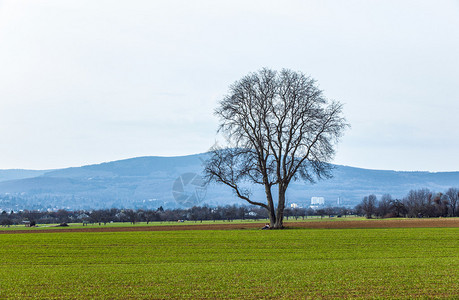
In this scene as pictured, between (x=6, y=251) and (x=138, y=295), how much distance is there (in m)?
20.0

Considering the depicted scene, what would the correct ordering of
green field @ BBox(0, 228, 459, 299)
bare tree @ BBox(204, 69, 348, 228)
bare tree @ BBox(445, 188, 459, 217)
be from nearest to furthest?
green field @ BBox(0, 228, 459, 299) < bare tree @ BBox(204, 69, 348, 228) < bare tree @ BBox(445, 188, 459, 217)

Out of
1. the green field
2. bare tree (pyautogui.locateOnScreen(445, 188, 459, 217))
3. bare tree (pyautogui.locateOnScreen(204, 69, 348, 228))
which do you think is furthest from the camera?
bare tree (pyautogui.locateOnScreen(445, 188, 459, 217))

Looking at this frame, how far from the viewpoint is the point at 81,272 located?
24594 mm

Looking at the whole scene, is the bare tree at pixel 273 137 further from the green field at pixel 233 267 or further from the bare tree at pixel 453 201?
the bare tree at pixel 453 201

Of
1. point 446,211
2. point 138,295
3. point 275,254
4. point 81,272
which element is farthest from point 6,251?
point 446,211

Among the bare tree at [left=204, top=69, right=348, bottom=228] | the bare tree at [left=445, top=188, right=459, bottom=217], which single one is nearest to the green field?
the bare tree at [left=204, top=69, right=348, bottom=228]

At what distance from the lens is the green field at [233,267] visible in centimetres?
1930

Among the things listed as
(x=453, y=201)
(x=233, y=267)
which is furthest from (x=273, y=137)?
(x=453, y=201)

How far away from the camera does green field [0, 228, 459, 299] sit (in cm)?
1930

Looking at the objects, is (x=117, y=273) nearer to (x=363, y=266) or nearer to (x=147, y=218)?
(x=363, y=266)

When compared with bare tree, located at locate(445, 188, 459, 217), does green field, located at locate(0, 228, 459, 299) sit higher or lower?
lower

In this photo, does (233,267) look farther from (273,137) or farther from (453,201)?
(453,201)

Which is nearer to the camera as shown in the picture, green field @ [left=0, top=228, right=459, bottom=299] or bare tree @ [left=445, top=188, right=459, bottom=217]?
green field @ [left=0, top=228, right=459, bottom=299]

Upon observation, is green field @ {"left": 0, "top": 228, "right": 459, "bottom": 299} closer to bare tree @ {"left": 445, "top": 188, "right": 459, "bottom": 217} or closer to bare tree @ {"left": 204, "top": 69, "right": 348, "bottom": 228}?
bare tree @ {"left": 204, "top": 69, "right": 348, "bottom": 228}
